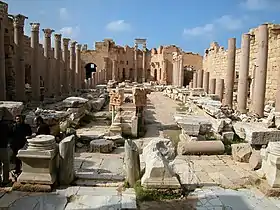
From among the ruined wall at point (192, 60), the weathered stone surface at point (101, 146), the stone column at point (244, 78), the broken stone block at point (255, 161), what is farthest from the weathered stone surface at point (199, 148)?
the ruined wall at point (192, 60)

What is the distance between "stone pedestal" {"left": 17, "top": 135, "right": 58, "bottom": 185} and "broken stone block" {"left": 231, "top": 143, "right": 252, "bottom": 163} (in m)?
4.82

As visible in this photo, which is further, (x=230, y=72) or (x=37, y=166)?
(x=230, y=72)

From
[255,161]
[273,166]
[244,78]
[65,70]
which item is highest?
[65,70]

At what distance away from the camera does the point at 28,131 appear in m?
6.25

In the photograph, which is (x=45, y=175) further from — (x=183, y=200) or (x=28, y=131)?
(x=183, y=200)

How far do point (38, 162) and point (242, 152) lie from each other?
5176 mm

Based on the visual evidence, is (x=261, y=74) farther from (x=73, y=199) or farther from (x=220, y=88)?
(x=73, y=199)

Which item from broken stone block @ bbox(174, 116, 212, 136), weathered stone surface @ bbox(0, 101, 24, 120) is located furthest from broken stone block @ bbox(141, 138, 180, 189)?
weathered stone surface @ bbox(0, 101, 24, 120)

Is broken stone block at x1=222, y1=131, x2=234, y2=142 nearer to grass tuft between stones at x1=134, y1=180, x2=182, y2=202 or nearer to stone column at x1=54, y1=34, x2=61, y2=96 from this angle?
grass tuft between stones at x1=134, y1=180, x2=182, y2=202

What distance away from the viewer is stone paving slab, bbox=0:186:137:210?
434 centimetres

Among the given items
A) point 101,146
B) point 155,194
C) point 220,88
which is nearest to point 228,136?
point 101,146

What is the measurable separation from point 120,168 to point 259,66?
347 inches

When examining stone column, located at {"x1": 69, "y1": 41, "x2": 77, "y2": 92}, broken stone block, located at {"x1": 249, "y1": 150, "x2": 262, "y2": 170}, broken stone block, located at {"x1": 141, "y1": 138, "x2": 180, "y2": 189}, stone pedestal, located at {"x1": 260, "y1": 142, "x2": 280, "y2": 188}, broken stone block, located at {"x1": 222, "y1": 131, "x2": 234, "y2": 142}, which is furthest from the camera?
stone column, located at {"x1": 69, "y1": 41, "x2": 77, "y2": 92}

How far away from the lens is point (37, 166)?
195 inches
